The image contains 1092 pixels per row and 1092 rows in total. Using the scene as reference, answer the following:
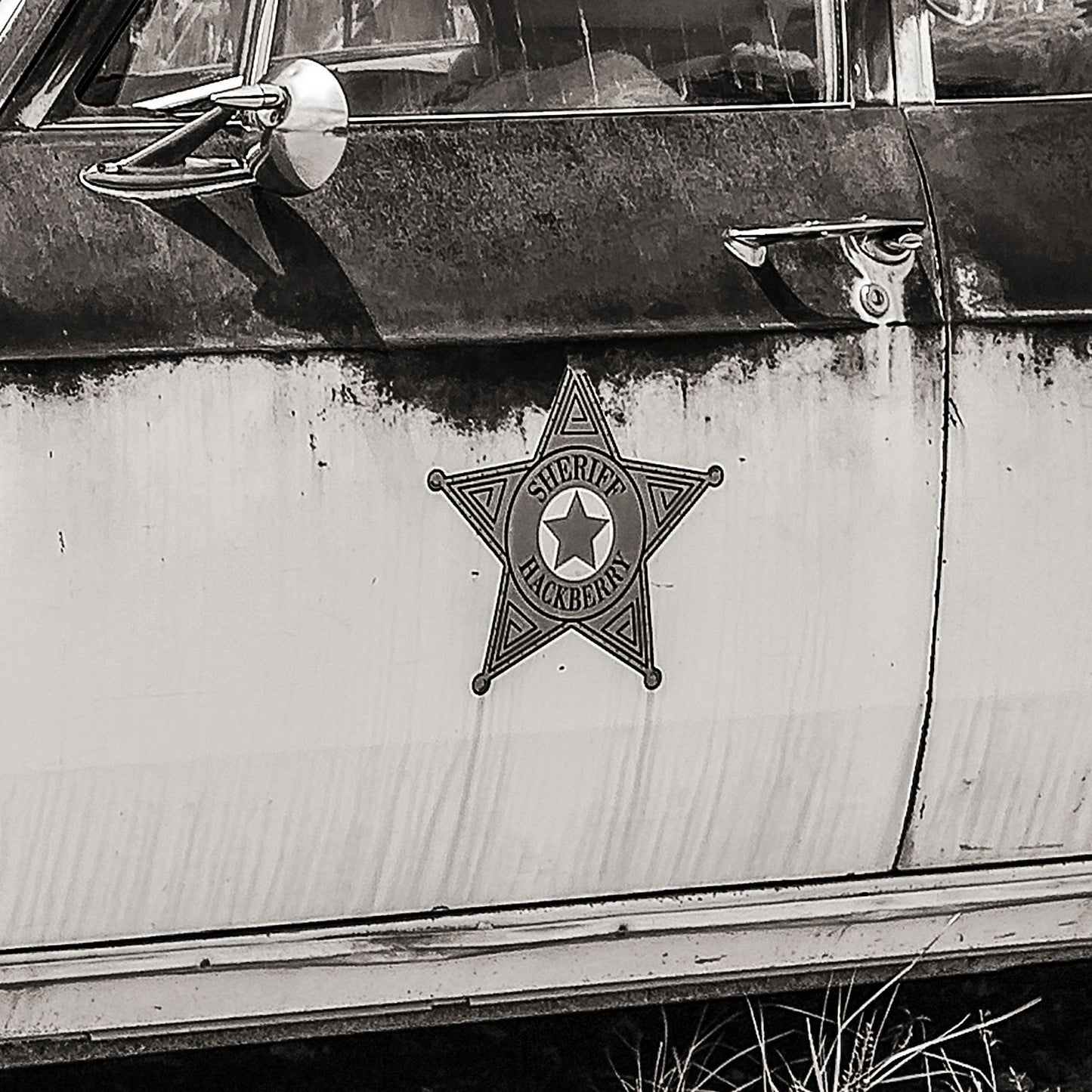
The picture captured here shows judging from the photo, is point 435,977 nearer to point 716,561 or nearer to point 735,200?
point 716,561

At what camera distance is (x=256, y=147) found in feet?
7.22

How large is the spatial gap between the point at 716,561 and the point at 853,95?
2.14 feet

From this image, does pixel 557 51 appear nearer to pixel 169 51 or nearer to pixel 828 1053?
pixel 169 51

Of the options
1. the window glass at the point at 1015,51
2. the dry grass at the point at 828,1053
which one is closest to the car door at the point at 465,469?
the window glass at the point at 1015,51

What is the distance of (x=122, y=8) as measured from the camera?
2.28 m

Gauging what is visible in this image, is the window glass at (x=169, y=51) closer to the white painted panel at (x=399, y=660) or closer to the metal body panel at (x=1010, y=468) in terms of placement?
the white painted panel at (x=399, y=660)

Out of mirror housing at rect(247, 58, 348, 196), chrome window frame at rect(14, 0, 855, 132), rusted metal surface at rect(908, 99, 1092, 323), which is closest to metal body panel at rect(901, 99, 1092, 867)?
rusted metal surface at rect(908, 99, 1092, 323)

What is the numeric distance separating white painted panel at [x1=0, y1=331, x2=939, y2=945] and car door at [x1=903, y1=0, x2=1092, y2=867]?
6cm

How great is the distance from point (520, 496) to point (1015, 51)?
96 centimetres

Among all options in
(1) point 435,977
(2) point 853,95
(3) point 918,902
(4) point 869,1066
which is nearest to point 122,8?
(2) point 853,95

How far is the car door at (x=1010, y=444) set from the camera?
2.46 metres

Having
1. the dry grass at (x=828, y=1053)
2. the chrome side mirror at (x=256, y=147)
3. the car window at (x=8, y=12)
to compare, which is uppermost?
the car window at (x=8, y=12)

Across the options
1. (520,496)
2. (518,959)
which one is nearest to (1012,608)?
(520,496)

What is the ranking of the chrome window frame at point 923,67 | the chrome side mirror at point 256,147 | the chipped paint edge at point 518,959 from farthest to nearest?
the chrome window frame at point 923,67
the chipped paint edge at point 518,959
the chrome side mirror at point 256,147
